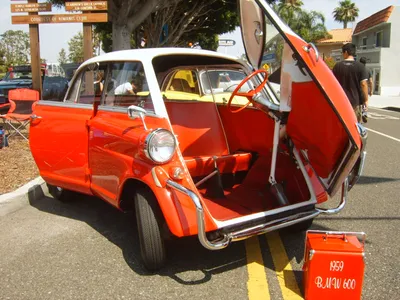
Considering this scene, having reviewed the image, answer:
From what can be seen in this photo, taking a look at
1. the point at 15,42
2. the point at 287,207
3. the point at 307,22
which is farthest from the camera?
the point at 15,42

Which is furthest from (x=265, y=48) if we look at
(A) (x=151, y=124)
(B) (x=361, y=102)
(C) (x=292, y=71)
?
(B) (x=361, y=102)

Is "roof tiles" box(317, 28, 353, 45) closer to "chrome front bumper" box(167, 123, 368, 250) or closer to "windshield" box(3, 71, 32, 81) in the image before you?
"windshield" box(3, 71, 32, 81)

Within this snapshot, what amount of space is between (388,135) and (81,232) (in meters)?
9.03

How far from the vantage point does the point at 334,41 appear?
2205 inches

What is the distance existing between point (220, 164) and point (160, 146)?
4.04 feet

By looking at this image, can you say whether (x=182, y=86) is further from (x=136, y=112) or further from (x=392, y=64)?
(x=392, y=64)

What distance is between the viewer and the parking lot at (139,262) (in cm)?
304

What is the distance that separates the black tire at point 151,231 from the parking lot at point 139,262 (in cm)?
16

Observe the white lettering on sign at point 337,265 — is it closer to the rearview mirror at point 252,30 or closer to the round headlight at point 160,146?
the round headlight at point 160,146

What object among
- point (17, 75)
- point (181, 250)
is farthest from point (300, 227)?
point (17, 75)

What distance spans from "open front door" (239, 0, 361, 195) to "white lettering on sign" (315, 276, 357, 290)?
0.80m

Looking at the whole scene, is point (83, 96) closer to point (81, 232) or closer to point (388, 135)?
point (81, 232)

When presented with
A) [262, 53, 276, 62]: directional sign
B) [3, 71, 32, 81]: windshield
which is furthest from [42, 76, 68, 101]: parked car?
[3, 71, 32, 81]: windshield

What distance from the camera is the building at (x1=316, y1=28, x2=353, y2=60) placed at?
176 feet
